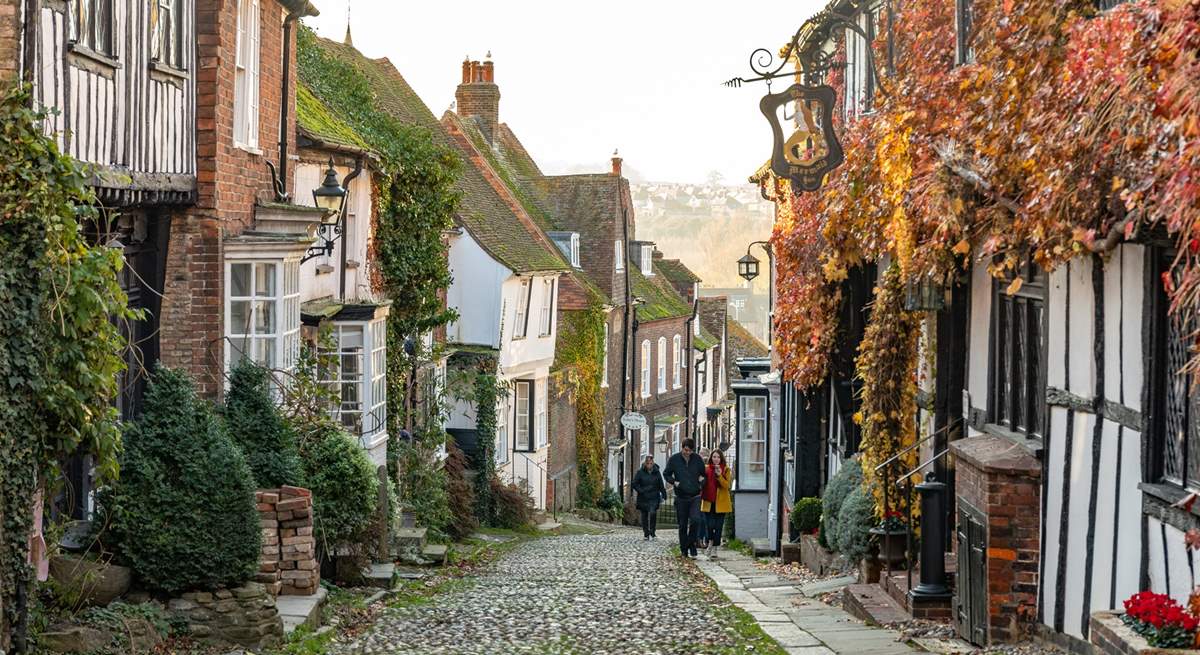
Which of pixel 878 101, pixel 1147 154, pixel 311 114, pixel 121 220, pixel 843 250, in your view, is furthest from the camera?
pixel 311 114

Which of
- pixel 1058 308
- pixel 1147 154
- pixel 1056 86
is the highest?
pixel 1056 86

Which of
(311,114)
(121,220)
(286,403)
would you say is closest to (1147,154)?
(121,220)

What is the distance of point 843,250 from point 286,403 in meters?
6.21

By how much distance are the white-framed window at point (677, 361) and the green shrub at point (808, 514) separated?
3039cm

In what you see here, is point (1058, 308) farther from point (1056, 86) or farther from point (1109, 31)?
point (1109, 31)

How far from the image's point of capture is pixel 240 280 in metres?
14.1

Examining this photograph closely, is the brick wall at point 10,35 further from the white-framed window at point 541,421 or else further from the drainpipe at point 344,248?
the white-framed window at point 541,421

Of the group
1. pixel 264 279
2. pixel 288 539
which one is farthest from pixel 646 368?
pixel 288 539

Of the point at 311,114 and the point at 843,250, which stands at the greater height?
the point at 311,114

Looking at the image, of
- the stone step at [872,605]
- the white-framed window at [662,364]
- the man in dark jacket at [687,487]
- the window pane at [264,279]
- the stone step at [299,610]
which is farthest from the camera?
the white-framed window at [662,364]

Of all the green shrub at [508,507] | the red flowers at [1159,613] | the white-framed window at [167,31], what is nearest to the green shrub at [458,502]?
the green shrub at [508,507]

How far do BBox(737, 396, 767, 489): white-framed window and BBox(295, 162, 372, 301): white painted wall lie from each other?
407 inches

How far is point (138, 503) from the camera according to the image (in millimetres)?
10641

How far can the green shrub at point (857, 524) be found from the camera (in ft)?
47.7
